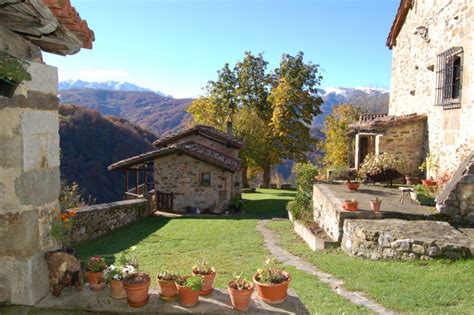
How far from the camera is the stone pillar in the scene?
10.6 feet

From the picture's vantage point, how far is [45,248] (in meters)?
3.56

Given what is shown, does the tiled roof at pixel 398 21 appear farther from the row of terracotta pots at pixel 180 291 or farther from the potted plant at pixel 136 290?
the potted plant at pixel 136 290

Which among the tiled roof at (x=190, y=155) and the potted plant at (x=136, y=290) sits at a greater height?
the tiled roof at (x=190, y=155)

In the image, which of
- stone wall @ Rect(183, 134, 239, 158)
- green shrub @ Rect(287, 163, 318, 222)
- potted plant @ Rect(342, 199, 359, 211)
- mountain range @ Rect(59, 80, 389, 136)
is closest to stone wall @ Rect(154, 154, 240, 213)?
stone wall @ Rect(183, 134, 239, 158)

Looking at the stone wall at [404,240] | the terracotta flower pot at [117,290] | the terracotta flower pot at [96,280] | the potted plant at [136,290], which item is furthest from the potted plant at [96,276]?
the stone wall at [404,240]

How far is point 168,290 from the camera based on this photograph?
3551 mm

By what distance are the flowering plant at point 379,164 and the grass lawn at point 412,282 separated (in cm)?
565

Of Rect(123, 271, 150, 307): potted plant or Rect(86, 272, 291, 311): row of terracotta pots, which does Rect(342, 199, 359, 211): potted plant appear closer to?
Rect(86, 272, 291, 311): row of terracotta pots

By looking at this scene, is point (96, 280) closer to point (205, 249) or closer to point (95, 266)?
point (95, 266)

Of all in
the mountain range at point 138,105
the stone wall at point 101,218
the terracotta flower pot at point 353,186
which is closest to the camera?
the stone wall at point 101,218

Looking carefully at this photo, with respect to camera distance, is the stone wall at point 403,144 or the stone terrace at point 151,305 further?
the stone wall at point 403,144

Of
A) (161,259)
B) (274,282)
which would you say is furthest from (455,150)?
(274,282)

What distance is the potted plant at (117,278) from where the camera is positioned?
3559 mm

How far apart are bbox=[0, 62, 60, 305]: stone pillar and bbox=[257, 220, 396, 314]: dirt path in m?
4.43
